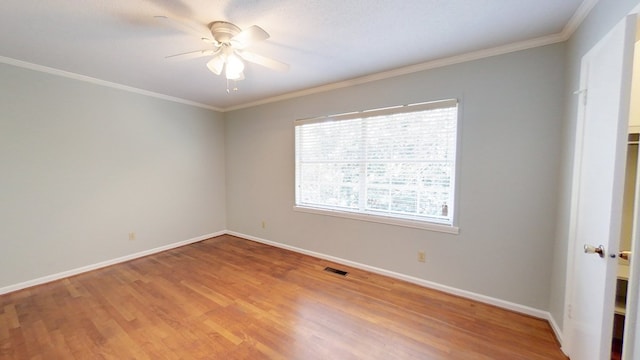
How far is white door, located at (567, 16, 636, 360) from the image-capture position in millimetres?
1164

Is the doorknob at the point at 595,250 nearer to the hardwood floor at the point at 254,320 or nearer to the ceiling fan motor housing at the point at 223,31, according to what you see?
the hardwood floor at the point at 254,320

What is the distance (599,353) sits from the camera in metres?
1.25

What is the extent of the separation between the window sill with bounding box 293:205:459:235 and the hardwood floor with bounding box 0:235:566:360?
0.66m

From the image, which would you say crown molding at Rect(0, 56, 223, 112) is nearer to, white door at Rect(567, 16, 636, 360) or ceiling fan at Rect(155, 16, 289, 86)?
ceiling fan at Rect(155, 16, 289, 86)

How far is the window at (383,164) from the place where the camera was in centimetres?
257

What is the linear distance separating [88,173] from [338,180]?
319 cm

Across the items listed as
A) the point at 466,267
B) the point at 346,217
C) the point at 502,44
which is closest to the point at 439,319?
the point at 466,267

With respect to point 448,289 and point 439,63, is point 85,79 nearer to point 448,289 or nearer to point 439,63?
point 439,63

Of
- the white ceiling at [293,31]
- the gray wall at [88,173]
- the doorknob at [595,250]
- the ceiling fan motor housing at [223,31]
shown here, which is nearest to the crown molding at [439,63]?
the white ceiling at [293,31]

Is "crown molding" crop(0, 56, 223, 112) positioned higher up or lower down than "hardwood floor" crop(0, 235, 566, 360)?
higher up

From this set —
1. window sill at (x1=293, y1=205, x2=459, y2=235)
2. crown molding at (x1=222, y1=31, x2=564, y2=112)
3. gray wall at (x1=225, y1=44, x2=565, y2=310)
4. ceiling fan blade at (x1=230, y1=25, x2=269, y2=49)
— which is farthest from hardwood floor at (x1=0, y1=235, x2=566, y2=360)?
crown molding at (x1=222, y1=31, x2=564, y2=112)

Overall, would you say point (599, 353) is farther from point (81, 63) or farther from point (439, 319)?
point (81, 63)

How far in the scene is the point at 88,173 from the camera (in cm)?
306

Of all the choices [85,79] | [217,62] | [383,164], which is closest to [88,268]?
[85,79]
